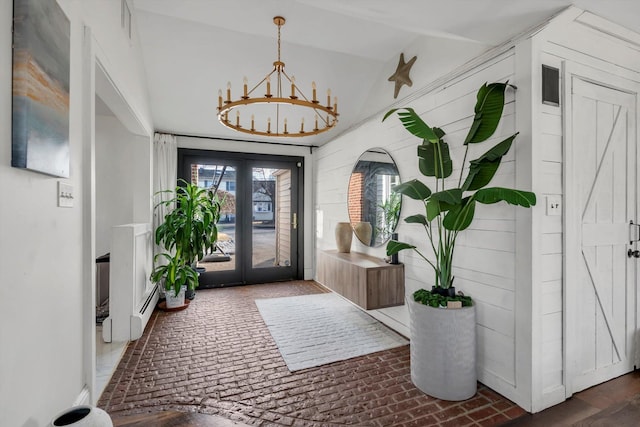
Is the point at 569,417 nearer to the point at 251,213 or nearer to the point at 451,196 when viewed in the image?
the point at 451,196

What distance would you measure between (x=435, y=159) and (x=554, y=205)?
81 cm

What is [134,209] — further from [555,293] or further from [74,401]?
[555,293]

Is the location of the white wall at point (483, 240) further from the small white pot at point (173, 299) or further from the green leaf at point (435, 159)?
the small white pot at point (173, 299)

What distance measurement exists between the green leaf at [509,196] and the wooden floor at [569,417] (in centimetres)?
132

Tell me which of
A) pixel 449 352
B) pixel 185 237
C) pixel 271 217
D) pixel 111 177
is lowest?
pixel 449 352

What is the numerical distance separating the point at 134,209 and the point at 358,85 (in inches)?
127

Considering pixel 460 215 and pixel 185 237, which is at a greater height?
pixel 460 215

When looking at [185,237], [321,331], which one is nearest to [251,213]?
[185,237]

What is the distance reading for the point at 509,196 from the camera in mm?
1788

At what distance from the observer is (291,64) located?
12.0 ft

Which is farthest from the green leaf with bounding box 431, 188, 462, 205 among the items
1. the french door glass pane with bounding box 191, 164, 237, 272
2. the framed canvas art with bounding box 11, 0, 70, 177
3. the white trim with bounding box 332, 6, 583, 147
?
the french door glass pane with bounding box 191, 164, 237, 272

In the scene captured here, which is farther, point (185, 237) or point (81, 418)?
point (185, 237)

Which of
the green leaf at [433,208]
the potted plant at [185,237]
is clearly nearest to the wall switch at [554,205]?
the green leaf at [433,208]

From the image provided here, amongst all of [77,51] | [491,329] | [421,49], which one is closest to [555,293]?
[491,329]
